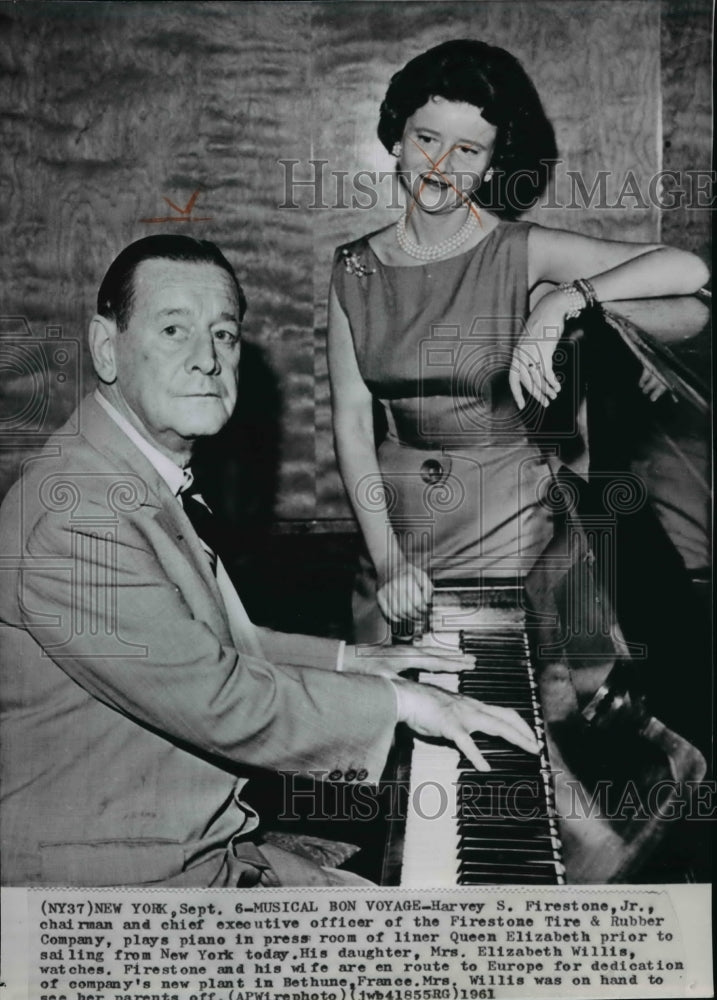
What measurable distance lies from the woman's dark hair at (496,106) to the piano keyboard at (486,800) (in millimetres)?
1121

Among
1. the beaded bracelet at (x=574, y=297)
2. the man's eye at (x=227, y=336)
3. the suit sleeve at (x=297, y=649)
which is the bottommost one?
the suit sleeve at (x=297, y=649)

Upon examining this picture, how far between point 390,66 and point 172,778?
185cm

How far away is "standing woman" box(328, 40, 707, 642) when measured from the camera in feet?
8.46

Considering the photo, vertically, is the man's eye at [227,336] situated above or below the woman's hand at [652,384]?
above

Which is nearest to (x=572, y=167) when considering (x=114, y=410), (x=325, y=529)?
(x=325, y=529)

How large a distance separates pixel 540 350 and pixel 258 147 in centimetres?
88

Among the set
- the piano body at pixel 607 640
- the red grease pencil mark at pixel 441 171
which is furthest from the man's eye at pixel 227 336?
the piano body at pixel 607 640

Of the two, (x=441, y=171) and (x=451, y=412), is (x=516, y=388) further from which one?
(x=441, y=171)

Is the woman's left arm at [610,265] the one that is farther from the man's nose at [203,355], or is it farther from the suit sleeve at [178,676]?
the suit sleeve at [178,676]

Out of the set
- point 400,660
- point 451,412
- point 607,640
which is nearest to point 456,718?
point 400,660

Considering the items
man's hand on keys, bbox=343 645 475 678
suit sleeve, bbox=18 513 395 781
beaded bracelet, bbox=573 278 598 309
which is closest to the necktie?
suit sleeve, bbox=18 513 395 781

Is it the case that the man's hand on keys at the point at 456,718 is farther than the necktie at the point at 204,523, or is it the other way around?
the necktie at the point at 204,523

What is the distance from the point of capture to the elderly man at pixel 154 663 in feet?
7.80

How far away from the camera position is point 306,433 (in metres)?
2.61
